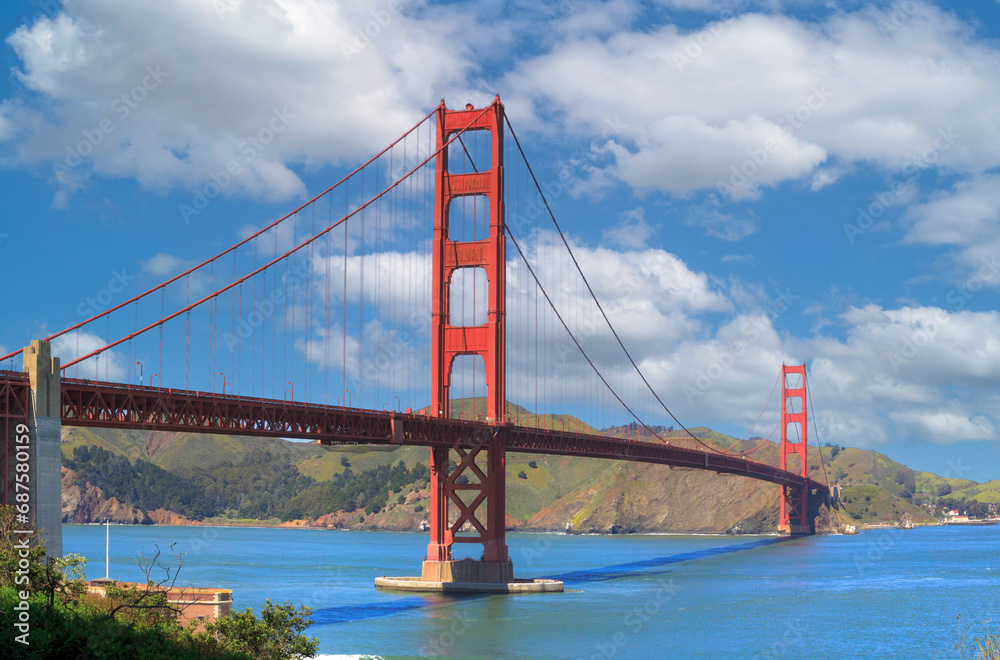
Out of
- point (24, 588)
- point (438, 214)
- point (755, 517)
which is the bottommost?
point (755, 517)

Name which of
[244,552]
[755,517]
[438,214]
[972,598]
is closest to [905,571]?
[972,598]

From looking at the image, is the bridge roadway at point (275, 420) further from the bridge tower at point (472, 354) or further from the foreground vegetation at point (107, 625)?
the foreground vegetation at point (107, 625)

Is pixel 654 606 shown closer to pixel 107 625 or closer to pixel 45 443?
pixel 45 443

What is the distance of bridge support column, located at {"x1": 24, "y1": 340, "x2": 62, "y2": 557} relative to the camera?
31.7 meters

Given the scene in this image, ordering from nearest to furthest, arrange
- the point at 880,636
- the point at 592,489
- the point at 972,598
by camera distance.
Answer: the point at 880,636
the point at 972,598
the point at 592,489

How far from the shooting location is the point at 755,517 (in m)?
170

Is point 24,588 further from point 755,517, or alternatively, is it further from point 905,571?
point 755,517

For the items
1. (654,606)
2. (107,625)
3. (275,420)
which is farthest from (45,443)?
(654,606)

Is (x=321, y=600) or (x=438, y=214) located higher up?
(x=438, y=214)

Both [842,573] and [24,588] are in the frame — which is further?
[842,573]

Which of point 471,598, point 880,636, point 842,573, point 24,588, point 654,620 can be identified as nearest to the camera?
point 24,588

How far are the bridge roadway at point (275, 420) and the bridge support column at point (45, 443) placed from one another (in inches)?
21.8

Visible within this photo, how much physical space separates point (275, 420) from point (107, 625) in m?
25.0

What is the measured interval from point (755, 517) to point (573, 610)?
123 m
